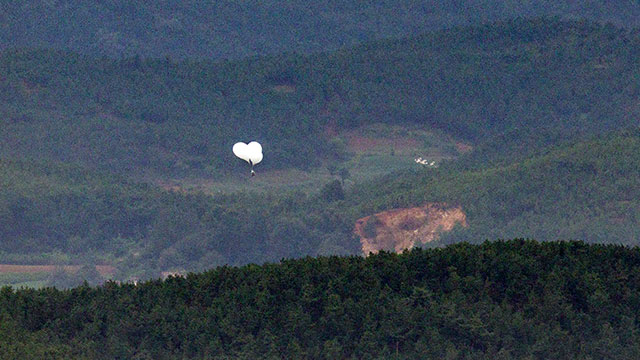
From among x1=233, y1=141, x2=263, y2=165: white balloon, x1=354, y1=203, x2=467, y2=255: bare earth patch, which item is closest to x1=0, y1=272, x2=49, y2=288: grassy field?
x1=354, y1=203, x2=467, y2=255: bare earth patch

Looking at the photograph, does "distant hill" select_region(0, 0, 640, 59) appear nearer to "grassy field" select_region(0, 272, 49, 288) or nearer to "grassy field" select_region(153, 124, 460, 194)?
"grassy field" select_region(153, 124, 460, 194)

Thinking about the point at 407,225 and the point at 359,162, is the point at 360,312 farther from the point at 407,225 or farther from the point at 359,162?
the point at 359,162

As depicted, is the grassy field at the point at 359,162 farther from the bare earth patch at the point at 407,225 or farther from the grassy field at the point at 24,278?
the grassy field at the point at 24,278

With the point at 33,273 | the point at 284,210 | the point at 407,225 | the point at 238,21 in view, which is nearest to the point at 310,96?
the point at 284,210

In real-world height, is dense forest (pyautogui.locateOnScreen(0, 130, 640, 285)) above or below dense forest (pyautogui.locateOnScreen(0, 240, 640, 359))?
above

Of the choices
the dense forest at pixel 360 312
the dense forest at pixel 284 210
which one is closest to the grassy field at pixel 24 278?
the dense forest at pixel 284 210
